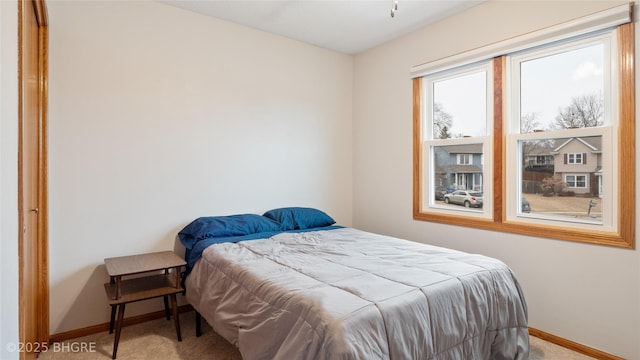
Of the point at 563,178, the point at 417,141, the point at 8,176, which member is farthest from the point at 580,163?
the point at 8,176

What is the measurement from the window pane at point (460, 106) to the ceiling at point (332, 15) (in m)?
0.61

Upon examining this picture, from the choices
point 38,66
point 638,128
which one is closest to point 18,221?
point 38,66

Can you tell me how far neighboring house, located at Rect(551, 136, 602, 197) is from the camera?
241 cm

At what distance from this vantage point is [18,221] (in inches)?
53.8

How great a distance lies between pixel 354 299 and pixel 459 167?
2152mm

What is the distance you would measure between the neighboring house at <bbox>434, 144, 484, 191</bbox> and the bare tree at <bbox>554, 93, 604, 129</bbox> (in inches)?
25.5

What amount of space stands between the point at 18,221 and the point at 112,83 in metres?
1.71

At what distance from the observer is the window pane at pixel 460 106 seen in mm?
3094

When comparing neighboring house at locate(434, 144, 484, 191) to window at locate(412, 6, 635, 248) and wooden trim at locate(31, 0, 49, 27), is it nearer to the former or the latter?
window at locate(412, 6, 635, 248)

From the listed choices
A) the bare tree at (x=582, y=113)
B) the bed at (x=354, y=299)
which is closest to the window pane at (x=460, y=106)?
the bare tree at (x=582, y=113)

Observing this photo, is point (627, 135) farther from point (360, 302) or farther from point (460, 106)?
point (360, 302)

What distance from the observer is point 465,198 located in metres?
3.23

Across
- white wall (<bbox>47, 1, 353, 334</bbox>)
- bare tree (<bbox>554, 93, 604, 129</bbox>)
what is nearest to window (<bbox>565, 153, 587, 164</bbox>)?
bare tree (<bbox>554, 93, 604, 129</bbox>)

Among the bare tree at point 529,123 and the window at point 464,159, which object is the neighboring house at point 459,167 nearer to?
the window at point 464,159
